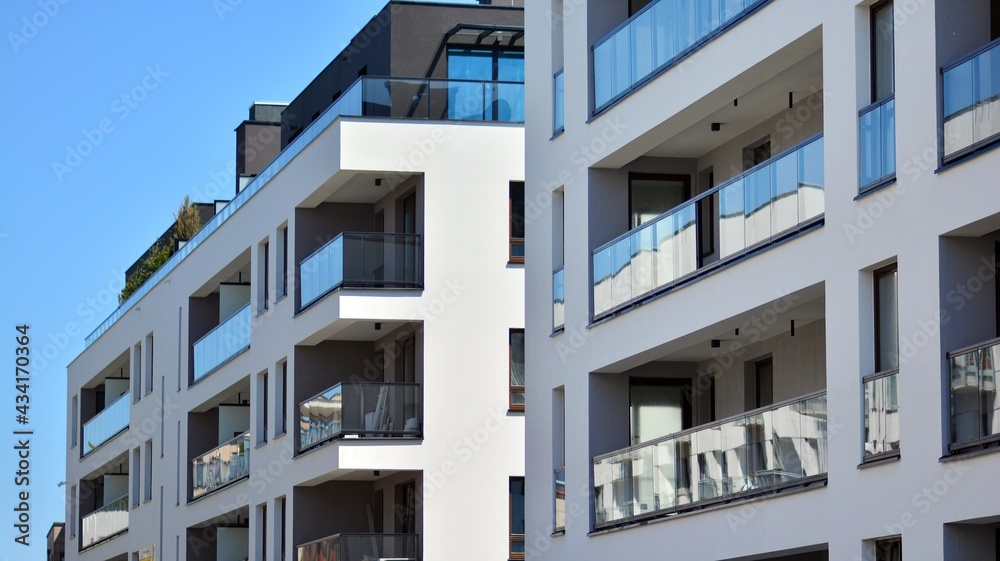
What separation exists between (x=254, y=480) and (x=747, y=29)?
20.9m

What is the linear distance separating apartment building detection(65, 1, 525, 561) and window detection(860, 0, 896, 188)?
1525 centimetres

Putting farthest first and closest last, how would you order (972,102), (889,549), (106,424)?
(106,424), (889,549), (972,102)

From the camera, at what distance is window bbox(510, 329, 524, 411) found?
31703 mm

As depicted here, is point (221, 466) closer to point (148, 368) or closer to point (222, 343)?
point (222, 343)

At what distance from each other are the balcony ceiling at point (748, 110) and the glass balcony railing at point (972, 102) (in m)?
3.56

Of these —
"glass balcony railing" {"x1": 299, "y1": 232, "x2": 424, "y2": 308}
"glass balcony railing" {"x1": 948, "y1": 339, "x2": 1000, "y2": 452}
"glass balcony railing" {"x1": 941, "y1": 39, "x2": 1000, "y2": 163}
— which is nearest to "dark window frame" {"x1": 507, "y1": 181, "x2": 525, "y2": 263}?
"glass balcony railing" {"x1": 299, "y1": 232, "x2": 424, "y2": 308}

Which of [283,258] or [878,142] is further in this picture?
[283,258]

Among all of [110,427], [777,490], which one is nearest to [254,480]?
[110,427]

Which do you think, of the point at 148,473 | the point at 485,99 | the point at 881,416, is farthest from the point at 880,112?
the point at 148,473

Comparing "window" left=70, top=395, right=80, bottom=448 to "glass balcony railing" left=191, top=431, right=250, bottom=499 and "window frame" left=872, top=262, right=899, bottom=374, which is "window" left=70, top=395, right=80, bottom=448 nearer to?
"glass balcony railing" left=191, top=431, right=250, bottom=499

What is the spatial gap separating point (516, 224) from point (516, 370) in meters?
2.63

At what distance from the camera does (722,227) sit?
2012 centimetres

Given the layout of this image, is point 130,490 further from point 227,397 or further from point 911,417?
point 911,417

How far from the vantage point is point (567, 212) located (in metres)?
24.6
